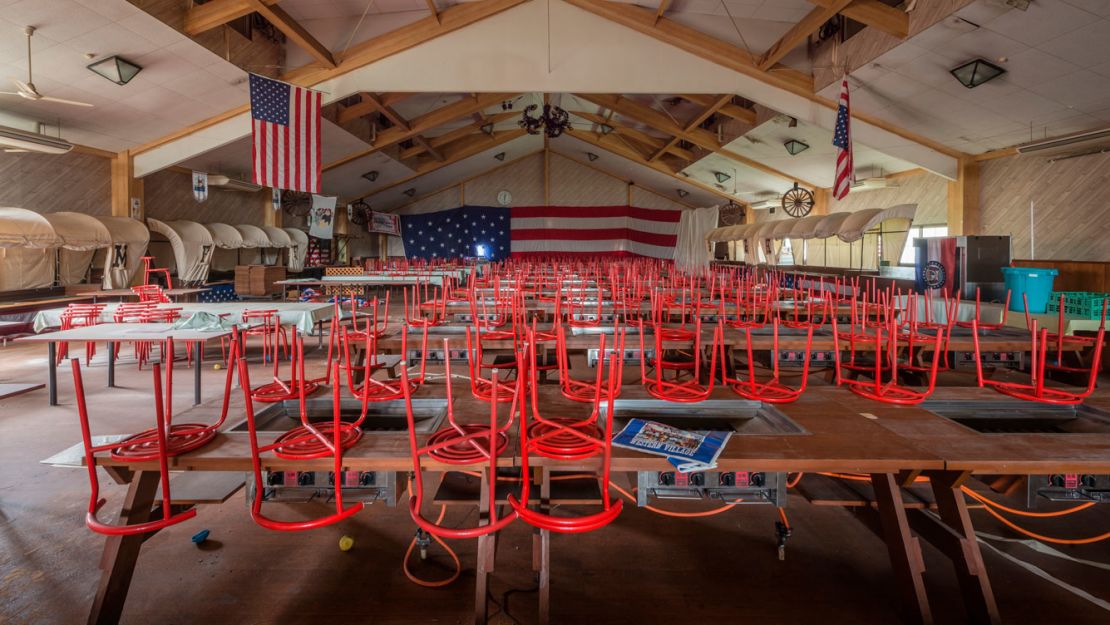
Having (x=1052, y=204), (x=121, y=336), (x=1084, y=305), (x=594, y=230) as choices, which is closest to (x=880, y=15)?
(x=1084, y=305)

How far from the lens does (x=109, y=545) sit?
5.99 ft

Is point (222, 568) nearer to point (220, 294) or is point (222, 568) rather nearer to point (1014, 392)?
point (1014, 392)

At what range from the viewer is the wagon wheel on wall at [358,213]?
19.0 m

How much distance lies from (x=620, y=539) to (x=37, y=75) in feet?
→ 29.3

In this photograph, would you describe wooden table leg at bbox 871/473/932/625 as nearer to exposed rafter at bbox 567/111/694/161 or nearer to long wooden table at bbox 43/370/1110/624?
long wooden table at bbox 43/370/1110/624

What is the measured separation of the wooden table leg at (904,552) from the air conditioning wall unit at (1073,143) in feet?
25.5

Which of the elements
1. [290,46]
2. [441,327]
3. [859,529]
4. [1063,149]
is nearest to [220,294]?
[290,46]

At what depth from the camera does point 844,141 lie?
789cm

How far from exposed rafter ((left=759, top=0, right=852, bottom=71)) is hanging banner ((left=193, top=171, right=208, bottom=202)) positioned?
11.0 m

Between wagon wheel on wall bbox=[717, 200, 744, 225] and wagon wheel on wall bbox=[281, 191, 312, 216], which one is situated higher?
wagon wheel on wall bbox=[717, 200, 744, 225]

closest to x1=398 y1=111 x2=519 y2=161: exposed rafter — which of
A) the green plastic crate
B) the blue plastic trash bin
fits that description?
the blue plastic trash bin

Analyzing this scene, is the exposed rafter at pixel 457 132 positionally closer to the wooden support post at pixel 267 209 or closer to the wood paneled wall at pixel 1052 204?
the wooden support post at pixel 267 209

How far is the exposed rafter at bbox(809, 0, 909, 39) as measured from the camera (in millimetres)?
6898

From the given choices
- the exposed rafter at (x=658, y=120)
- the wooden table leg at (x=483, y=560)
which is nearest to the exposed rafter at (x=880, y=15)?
the exposed rafter at (x=658, y=120)
